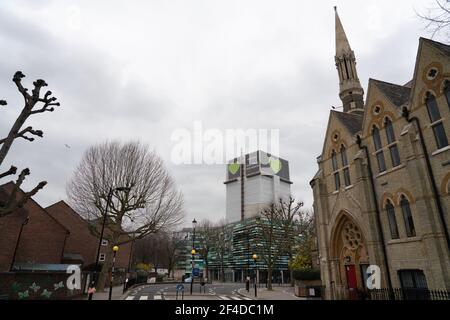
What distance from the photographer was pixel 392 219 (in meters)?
17.9

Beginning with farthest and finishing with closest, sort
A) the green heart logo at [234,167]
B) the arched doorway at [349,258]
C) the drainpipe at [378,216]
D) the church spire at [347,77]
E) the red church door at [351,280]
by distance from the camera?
the green heart logo at [234,167]
the church spire at [347,77]
the arched doorway at [349,258]
the red church door at [351,280]
the drainpipe at [378,216]

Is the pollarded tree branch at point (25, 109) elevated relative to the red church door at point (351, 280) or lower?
elevated

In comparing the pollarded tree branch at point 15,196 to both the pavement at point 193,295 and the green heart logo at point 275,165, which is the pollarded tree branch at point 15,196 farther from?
the green heart logo at point 275,165

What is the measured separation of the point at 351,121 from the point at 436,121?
366 inches

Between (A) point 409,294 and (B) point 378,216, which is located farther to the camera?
(B) point 378,216

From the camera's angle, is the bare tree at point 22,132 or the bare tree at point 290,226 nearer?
the bare tree at point 22,132

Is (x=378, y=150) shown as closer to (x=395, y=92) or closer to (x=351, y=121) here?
(x=395, y=92)

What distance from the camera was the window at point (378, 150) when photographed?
19241 millimetres

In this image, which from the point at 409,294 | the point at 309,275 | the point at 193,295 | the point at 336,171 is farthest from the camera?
the point at 193,295

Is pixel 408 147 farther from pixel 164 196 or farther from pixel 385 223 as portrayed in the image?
pixel 164 196

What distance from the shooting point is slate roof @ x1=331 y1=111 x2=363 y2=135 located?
23509 mm

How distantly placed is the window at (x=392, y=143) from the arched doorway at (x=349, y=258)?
5.45m

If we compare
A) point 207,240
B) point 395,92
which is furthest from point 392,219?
point 207,240

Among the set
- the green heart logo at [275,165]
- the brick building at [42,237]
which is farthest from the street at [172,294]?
the green heart logo at [275,165]
